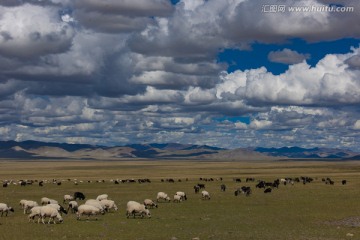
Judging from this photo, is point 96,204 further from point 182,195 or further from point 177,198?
point 182,195

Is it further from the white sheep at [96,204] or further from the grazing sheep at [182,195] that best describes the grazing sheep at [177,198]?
the white sheep at [96,204]

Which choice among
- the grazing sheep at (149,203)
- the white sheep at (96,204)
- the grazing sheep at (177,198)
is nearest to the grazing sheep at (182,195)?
the grazing sheep at (177,198)

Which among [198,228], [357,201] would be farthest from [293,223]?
[357,201]

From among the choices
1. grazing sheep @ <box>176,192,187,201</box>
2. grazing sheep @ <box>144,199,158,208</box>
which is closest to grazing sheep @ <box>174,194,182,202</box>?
grazing sheep @ <box>176,192,187,201</box>

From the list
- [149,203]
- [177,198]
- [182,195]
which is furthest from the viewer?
[182,195]

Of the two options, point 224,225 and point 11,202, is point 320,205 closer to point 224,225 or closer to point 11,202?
point 224,225

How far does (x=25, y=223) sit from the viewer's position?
27234mm

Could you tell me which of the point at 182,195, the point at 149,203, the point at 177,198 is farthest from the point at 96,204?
the point at 182,195

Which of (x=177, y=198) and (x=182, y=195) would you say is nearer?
(x=177, y=198)

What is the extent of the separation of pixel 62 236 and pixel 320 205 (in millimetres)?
21462

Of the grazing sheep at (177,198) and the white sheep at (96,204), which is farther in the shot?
the grazing sheep at (177,198)

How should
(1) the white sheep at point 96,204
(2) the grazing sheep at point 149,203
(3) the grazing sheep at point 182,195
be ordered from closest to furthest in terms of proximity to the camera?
(1) the white sheep at point 96,204, (2) the grazing sheep at point 149,203, (3) the grazing sheep at point 182,195

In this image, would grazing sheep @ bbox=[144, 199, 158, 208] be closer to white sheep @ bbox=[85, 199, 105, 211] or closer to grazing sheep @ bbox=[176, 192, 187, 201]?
white sheep @ bbox=[85, 199, 105, 211]

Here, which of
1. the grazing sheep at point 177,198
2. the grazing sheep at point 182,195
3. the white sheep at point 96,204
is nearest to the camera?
the white sheep at point 96,204
